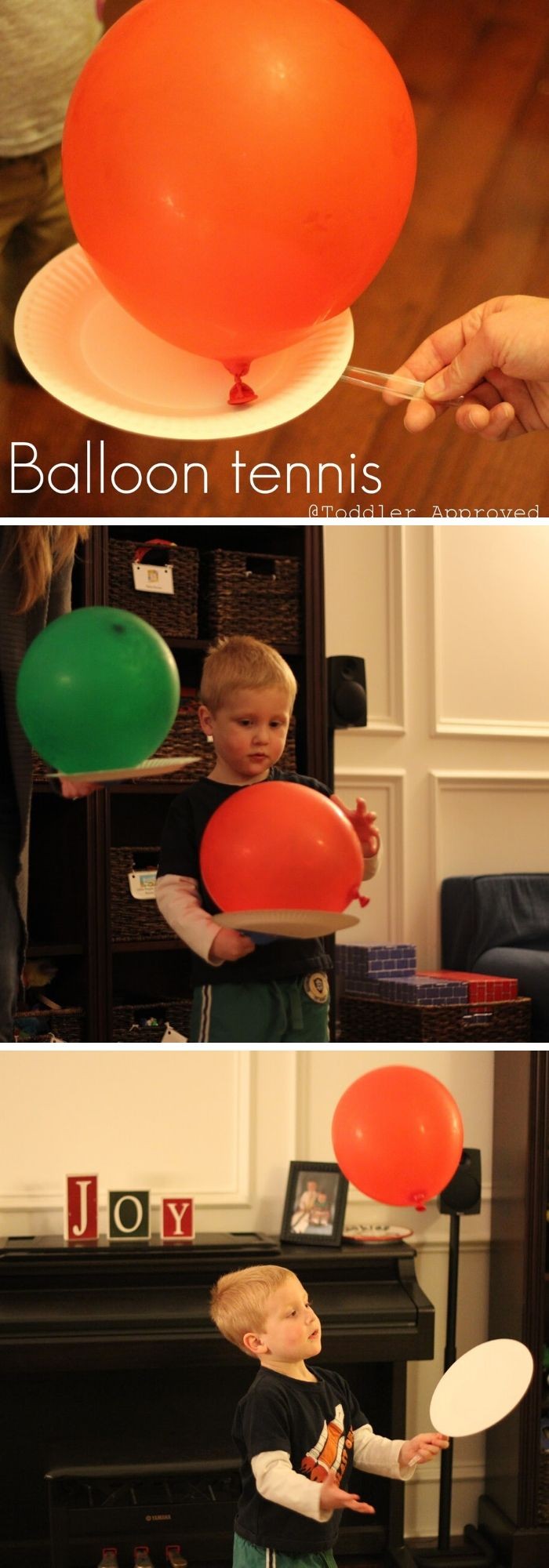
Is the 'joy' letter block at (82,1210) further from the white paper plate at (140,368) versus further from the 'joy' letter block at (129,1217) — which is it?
the white paper plate at (140,368)

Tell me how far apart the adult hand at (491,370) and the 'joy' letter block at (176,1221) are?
1902 millimetres

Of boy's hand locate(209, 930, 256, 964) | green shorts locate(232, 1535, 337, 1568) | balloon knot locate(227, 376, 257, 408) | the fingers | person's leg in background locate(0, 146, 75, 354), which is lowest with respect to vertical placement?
green shorts locate(232, 1535, 337, 1568)

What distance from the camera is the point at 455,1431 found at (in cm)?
185

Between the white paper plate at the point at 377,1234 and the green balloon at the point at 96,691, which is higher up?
the green balloon at the point at 96,691

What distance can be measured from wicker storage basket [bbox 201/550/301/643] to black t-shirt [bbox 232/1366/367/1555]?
114 centimetres

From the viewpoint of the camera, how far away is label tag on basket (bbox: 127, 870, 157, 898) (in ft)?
6.02

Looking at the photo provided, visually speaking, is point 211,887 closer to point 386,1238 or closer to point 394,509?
point 394,509

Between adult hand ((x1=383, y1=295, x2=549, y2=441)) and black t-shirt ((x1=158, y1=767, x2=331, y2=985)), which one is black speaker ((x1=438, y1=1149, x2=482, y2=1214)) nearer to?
black t-shirt ((x1=158, y1=767, x2=331, y2=985))

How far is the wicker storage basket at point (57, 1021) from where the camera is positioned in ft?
6.10

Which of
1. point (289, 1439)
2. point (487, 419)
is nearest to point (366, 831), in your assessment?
point (487, 419)

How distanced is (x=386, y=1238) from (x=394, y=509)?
1.65m

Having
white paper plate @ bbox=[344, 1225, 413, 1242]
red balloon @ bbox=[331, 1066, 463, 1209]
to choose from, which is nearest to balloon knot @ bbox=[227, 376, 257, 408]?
red balloon @ bbox=[331, 1066, 463, 1209]

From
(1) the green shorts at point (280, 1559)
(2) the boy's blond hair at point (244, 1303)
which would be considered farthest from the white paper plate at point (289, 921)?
(1) the green shorts at point (280, 1559)

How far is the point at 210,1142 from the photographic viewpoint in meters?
3.06
